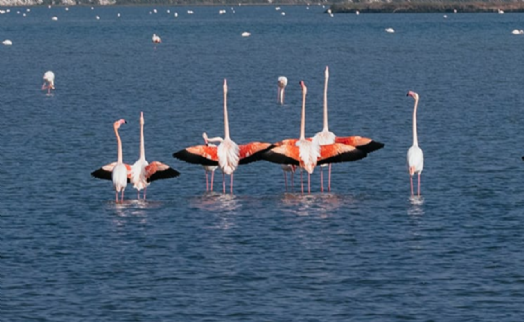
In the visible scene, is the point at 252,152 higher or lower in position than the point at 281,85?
lower

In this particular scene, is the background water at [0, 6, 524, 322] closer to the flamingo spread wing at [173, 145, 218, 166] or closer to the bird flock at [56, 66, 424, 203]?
the bird flock at [56, 66, 424, 203]

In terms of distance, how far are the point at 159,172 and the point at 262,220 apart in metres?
2.57

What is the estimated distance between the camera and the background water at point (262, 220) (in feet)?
66.5

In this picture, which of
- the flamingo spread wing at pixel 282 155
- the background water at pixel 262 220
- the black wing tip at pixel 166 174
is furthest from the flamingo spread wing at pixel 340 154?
the black wing tip at pixel 166 174

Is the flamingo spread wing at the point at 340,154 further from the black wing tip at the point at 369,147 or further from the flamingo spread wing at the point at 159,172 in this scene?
the flamingo spread wing at the point at 159,172

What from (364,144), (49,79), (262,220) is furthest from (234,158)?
(49,79)

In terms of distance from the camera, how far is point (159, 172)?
27.6 m

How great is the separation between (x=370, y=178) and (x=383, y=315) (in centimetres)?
1345

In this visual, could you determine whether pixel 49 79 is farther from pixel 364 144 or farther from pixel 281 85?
pixel 364 144

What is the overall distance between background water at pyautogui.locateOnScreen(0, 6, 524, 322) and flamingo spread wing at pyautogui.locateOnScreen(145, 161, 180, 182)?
34.8 inches

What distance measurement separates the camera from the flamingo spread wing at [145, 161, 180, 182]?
27531mm

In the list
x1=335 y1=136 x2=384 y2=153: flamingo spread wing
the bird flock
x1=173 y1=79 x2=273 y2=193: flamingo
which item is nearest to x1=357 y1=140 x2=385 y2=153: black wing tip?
x1=335 y1=136 x2=384 y2=153: flamingo spread wing

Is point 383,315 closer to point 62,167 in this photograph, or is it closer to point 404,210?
point 404,210

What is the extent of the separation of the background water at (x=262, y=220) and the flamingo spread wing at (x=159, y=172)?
2.90 ft
